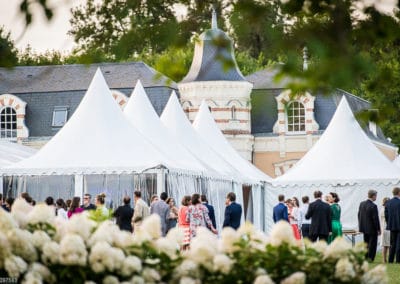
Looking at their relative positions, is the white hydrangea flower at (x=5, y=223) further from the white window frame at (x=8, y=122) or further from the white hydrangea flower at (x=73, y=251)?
the white window frame at (x=8, y=122)

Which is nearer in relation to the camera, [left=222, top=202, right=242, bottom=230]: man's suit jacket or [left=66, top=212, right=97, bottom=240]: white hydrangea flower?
[left=66, top=212, right=97, bottom=240]: white hydrangea flower

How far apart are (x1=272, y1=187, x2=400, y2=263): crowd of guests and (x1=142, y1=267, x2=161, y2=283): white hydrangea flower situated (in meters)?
15.3

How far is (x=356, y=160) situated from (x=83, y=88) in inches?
833

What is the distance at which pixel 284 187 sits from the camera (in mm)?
34219

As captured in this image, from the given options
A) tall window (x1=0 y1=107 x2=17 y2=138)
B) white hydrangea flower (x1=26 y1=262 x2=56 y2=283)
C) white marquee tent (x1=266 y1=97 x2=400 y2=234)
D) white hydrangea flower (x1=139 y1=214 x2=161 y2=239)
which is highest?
tall window (x1=0 y1=107 x2=17 y2=138)

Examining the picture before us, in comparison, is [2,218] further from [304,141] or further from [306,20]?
[304,141]

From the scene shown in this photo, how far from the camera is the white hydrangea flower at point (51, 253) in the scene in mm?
7215

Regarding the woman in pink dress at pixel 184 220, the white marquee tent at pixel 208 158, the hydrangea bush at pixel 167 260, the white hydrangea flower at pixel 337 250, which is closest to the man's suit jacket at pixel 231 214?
the woman in pink dress at pixel 184 220

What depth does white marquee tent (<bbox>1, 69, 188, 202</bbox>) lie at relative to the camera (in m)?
25.3

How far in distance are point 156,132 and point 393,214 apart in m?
7.88

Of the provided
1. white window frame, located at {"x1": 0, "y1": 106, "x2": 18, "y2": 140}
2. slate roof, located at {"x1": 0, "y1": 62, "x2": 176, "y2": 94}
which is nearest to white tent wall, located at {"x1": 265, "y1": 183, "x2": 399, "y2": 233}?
slate roof, located at {"x1": 0, "y1": 62, "x2": 176, "y2": 94}

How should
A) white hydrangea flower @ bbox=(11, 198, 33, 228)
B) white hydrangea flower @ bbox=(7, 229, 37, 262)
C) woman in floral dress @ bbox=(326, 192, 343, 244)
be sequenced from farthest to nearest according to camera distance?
woman in floral dress @ bbox=(326, 192, 343, 244)
white hydrangea flower @ bbox=(11, 198, 33, 228)
white hydrangea flower @ bbox=(7, 229, 37, 262)

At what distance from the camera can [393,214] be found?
24281 millimetres

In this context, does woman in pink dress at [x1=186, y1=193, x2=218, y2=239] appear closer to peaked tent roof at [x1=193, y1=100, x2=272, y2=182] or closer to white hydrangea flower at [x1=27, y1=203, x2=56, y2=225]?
white hydrangea flower at [x1=27, y1=203, x2=56, y2=225]
